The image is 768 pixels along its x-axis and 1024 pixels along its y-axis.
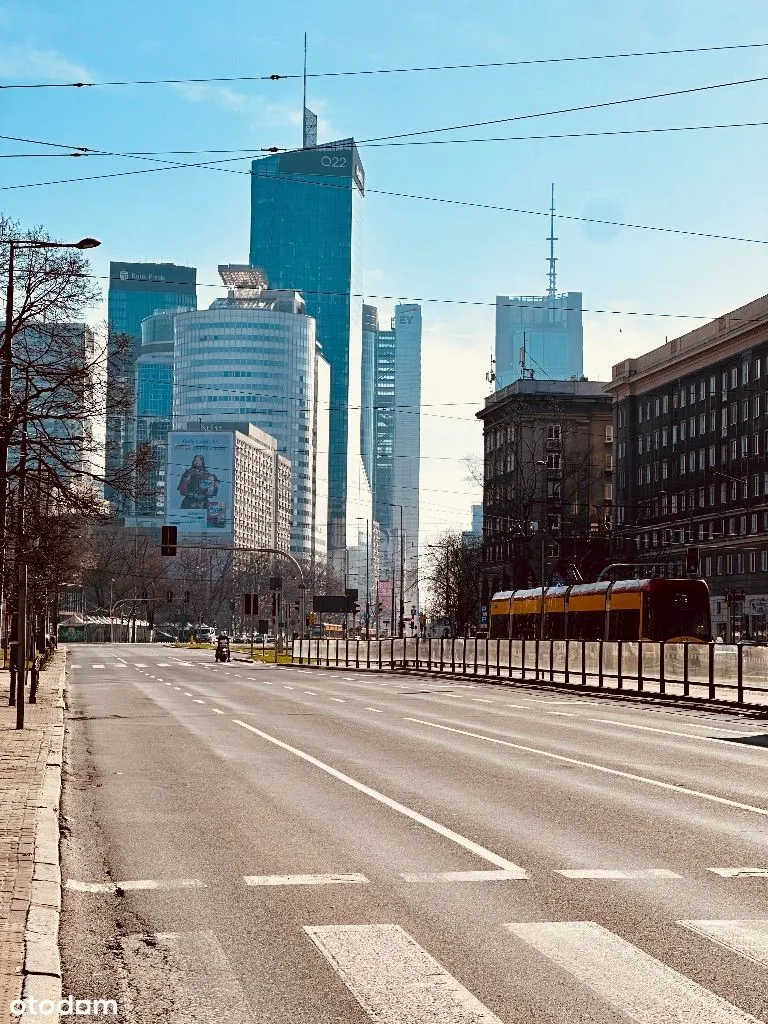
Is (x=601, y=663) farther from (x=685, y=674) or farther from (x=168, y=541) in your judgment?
(x=168, y=541)

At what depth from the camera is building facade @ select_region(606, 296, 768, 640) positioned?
10188 centimetres

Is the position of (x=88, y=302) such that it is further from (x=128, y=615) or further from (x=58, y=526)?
(x=128, y=615)

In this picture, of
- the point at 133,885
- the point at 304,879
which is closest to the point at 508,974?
the point at 304,879

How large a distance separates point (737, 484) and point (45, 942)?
101643 mm

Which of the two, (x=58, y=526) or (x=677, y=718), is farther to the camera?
(x=58, y=526)

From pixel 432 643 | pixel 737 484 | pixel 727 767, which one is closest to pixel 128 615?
pixel 737 484

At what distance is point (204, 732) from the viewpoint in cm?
2661

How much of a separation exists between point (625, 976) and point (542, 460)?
451 feet

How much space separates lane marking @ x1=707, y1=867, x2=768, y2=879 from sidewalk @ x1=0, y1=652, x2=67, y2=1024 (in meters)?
4.77

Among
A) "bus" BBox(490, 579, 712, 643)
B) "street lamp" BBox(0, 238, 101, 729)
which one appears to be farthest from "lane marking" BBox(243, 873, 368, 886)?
"bus" BBox(490, 579, 712, 643)

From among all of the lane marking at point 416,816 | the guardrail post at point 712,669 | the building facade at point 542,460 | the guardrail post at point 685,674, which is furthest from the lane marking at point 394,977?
the building facade at point 542,460

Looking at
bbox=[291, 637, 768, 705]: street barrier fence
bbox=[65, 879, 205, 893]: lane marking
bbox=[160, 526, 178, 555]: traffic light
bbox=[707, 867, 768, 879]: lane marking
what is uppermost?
bbox=[160, 526, 178, 555]: traffic light

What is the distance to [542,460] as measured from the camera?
144 m

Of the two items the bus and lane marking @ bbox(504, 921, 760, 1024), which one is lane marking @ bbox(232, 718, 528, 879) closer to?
lane marking @ bbox(504, 921, 760, 1024)
